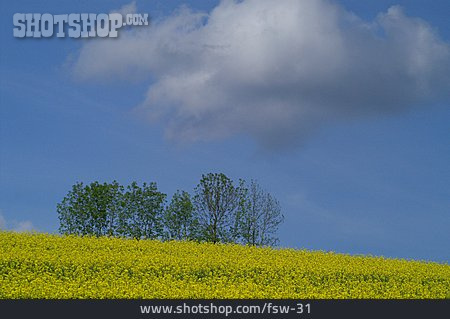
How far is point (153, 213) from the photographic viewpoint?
2367cm

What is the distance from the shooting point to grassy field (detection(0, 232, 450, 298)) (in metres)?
13.2
